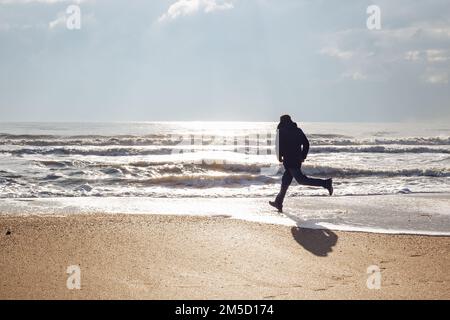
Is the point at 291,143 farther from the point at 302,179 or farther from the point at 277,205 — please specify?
the point at 277,205

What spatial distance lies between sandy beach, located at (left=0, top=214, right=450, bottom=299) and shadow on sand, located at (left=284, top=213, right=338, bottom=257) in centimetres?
1

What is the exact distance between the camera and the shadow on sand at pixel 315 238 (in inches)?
248

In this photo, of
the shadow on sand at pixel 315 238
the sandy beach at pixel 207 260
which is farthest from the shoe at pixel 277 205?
the sandy beach at pixel 207 260

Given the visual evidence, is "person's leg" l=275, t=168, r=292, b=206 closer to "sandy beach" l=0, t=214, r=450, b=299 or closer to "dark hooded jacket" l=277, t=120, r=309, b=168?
"dark hooded jacket" l=277, t=120, r=309, b=168

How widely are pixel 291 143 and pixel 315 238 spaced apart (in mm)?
3109

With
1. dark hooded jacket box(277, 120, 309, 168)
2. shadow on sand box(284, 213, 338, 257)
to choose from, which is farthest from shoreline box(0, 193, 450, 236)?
dark hooded jacket box(277, 120, 309, 168)

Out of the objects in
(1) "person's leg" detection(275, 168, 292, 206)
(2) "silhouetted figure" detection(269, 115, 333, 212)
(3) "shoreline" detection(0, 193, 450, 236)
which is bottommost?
(3) "shoreline" detection(0, 193, 450, 236)

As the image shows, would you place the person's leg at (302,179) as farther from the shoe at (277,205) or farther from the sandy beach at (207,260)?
the sandy beach at (207,260)

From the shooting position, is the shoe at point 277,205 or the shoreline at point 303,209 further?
the shoe at point 277,205

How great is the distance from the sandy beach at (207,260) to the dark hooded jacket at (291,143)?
2327 mm

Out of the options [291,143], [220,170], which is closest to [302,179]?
[291,143]

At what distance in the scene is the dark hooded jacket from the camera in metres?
9.69

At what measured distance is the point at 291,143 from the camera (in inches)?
383

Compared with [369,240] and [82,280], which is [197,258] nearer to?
[82,280]
